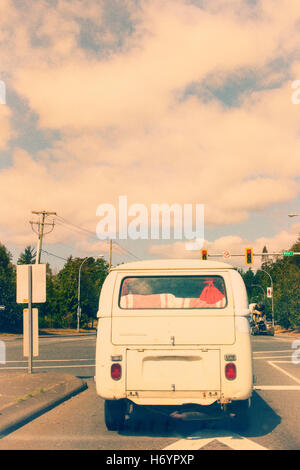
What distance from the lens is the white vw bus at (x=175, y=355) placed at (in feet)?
20.0

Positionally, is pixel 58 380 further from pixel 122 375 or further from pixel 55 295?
pixel 55 295

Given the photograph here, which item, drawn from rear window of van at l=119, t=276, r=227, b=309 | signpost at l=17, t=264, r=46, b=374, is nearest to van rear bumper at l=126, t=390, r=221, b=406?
rear window of van at l=119, t=276, r=227, b=309

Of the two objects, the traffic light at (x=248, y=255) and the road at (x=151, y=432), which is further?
the traffic light at (x=248, y=255)

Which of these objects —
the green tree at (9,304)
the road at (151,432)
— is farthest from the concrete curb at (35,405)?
the green tree at (9,304)

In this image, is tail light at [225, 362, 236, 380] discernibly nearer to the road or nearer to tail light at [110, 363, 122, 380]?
the road

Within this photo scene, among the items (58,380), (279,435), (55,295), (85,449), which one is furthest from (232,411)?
(55,295)

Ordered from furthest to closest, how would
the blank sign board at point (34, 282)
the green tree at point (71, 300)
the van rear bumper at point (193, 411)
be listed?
the green tree at point (71, 300) < the blank sign board at point (34, 282) < the van rear bumper at point (193, 411)

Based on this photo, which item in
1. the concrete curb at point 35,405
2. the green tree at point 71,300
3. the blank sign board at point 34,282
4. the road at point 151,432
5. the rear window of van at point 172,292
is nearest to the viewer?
the road at point 151,432

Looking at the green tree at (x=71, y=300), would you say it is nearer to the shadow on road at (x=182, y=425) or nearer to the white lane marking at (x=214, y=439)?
the shadow on road at (x=182, y=425)

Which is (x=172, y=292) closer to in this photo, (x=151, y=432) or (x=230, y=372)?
(x=230, y=372)

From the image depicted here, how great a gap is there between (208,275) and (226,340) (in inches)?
38.3

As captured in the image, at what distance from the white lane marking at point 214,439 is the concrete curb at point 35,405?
2.30 metres

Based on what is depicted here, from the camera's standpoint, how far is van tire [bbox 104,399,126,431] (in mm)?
6508

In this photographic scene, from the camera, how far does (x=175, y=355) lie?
6.20 m
